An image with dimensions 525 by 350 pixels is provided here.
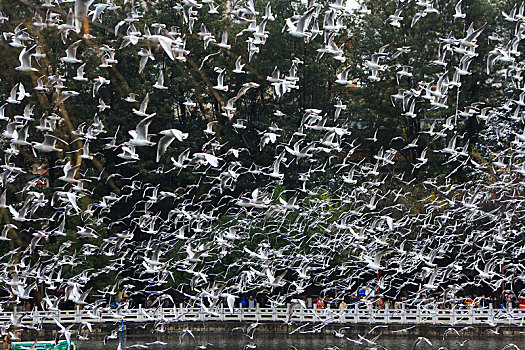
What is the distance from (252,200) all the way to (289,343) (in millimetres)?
9681

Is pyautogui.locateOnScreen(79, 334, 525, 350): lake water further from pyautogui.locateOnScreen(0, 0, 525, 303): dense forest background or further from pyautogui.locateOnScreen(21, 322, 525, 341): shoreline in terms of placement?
pyautogui.locateOnScreen(0, 0, 525, 303): dense forest background

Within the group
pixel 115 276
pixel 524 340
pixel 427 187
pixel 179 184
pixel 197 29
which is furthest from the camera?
pixel 197 29

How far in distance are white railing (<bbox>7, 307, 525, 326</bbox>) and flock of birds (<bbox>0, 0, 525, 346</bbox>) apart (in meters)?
0.94

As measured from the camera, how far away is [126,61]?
45188 mm

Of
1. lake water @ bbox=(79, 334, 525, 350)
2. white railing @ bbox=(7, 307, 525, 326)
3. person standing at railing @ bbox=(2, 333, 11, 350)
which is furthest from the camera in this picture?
white railing @ bbox=(7, 307, 525, 326)

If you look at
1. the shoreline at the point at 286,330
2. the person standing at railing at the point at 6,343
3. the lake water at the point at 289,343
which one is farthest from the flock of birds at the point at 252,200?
the lake water at the point at 289,343

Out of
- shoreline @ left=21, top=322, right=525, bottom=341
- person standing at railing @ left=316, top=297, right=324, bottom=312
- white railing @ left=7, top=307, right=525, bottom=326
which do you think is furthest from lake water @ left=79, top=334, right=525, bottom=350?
person standing at railing @ left=316, top=297, right=324, bottom=312

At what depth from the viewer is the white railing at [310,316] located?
34.1 m

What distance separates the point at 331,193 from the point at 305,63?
8964 mm

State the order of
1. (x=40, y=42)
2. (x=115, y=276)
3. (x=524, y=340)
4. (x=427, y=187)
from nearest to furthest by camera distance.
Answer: (x=40, y=42) → (x=524, y=340) → (x=115, y=276) → (x=427, y=187)

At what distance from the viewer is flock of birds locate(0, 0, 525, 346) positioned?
27203 millimetres

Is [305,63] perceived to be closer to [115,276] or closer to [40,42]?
[115,276]

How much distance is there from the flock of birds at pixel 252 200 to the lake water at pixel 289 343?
1.86 metres

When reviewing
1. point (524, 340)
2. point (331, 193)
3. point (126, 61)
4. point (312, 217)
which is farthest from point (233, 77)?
point (524, 340)
